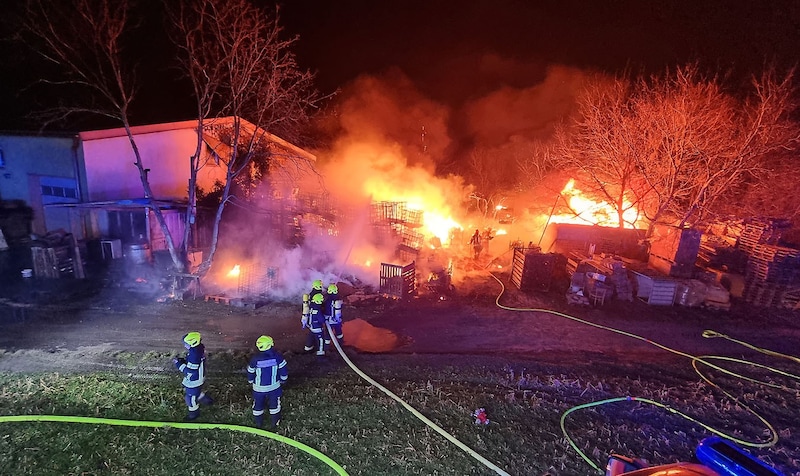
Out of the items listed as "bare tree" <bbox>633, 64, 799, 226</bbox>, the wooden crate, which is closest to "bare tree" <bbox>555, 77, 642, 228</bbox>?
"bare tree" <bbox>633, 64, 799, 226</bbox>

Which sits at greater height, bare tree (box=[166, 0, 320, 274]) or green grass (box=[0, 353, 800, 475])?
bare tree (box=[166, 0, 320, 274])

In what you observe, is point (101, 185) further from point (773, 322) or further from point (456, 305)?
point (773, 322)

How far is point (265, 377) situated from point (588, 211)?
759 inches

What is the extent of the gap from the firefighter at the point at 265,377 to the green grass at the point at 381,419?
13.8 inches

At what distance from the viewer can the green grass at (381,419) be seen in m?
5.80

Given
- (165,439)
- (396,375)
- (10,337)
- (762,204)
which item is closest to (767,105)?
(762,204)

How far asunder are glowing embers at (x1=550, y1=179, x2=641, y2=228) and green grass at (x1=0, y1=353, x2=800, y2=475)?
500 inches

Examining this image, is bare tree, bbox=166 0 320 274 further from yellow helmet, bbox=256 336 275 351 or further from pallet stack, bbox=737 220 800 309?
pallet stack, bbox=737 220 800 309

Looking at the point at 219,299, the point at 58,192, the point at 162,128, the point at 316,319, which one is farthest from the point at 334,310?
the point at 58,192

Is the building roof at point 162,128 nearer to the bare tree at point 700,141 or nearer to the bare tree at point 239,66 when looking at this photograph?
the bare tree at point 239,66

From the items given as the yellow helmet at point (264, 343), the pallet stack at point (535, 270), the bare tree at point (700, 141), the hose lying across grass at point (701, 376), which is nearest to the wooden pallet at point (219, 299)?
the yellow helmet at point (264, 343)

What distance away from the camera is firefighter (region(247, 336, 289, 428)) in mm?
6262

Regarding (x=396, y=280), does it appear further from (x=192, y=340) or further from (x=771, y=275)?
(x=771, y=275)

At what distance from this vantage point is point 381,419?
6.79 m
